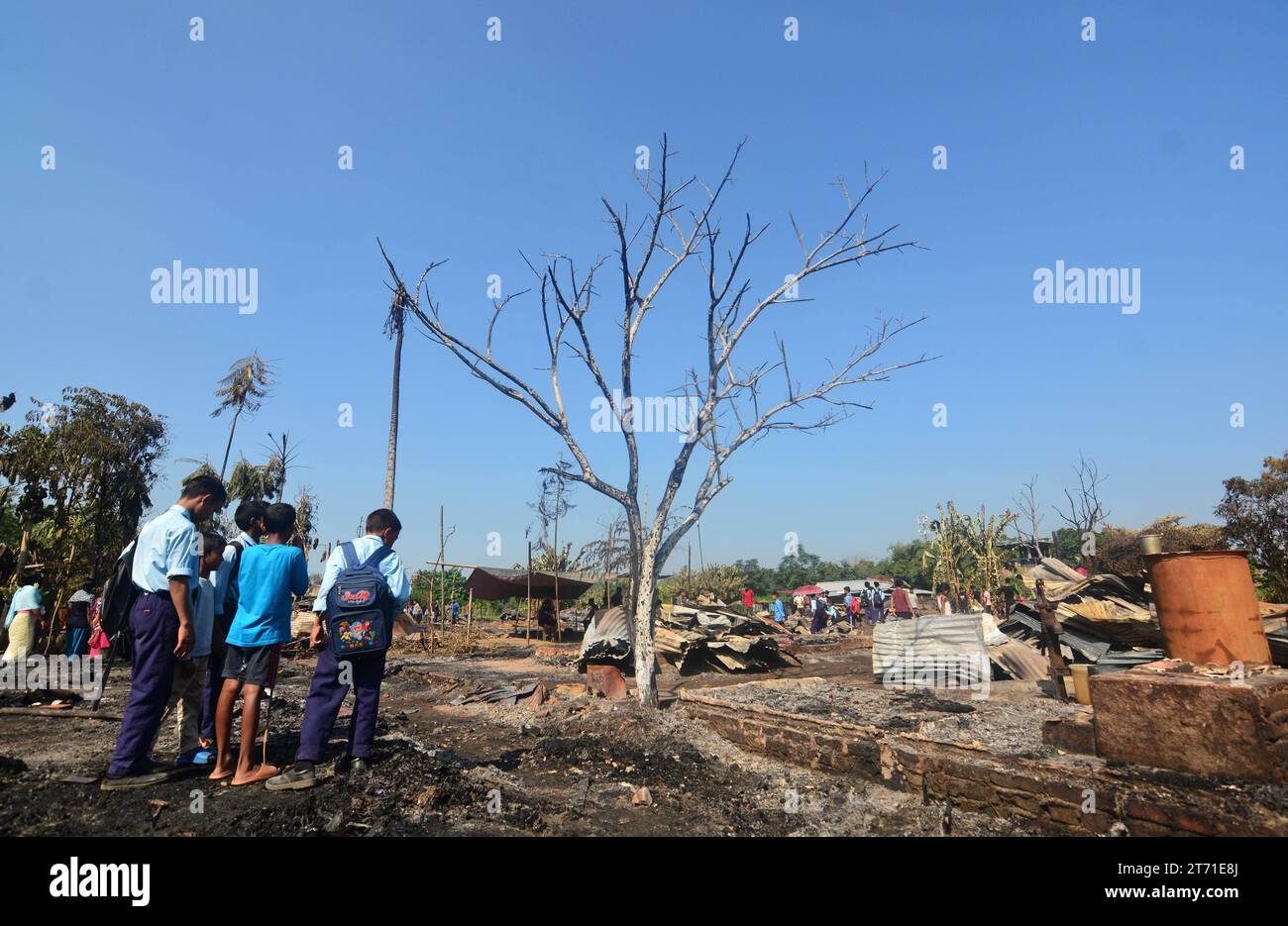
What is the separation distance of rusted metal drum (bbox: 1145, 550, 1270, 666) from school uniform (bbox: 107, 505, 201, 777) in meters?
6.45

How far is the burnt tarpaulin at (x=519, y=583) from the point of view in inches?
843

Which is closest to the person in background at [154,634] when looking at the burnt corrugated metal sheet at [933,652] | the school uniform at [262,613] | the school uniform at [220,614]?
the school uniform at [262,613]

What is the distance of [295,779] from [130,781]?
2.89 ft

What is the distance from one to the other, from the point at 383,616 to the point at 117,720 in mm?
3832

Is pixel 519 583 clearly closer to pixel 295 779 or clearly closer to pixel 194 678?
pixel 194 678

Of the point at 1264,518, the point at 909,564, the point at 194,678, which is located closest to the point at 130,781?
the point at 194,678

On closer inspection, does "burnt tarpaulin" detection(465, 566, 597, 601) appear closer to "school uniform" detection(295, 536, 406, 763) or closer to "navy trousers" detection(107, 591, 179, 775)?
"school uniform" detection(295, 536, 406, 763)

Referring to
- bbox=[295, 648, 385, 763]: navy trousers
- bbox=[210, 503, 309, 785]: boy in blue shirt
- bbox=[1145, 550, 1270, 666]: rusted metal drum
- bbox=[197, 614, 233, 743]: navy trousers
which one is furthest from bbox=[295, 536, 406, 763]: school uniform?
bbox=[1145, 550, 1270, 666]: rusted metal drum

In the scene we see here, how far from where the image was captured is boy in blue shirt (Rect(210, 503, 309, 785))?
3934mm

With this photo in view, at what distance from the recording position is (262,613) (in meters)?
4.10
